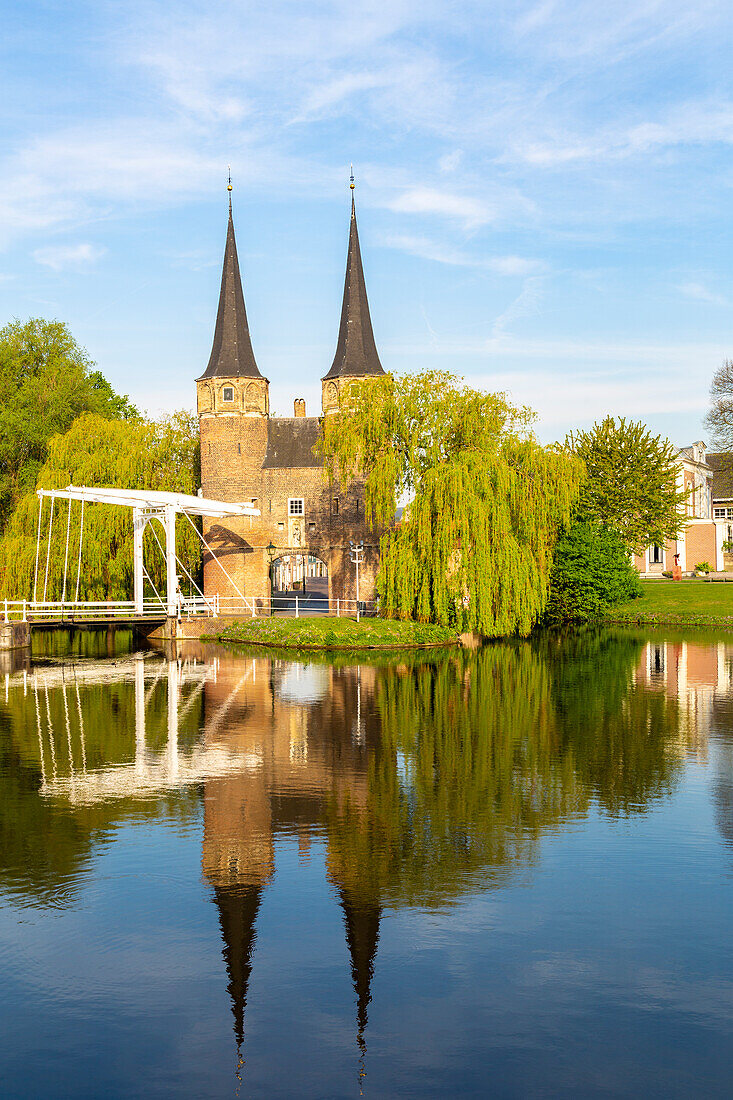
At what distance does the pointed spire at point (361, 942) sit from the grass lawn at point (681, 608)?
34.4 metres

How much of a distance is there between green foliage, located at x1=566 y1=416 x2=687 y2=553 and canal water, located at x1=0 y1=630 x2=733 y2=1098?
102 ft

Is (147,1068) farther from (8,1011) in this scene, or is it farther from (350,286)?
(350,286)

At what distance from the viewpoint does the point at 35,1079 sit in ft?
21.7

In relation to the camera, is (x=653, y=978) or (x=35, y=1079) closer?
(x=35, y=1079)

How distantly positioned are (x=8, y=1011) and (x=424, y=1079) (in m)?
3.21

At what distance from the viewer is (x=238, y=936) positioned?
343 inches

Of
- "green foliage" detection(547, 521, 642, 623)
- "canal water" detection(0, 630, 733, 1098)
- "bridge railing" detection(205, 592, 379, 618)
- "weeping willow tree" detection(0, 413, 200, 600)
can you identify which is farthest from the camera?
"green foliage" detection(547, 521, 642, 623)

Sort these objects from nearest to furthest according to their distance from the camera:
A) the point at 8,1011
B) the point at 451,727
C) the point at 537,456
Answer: the point at 8,1011, the point at 451,727, the point at 537,456

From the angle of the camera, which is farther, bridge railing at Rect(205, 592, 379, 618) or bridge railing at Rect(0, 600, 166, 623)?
bridge railing at Rect(205, 592, 379, 618)

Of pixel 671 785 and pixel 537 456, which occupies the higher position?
pixel 537 456

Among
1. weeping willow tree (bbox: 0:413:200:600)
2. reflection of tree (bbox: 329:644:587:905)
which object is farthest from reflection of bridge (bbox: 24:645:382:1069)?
weeping willow tree (bbox: 0:413:200:600)

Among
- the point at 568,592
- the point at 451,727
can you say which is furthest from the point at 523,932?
the point at 568,592

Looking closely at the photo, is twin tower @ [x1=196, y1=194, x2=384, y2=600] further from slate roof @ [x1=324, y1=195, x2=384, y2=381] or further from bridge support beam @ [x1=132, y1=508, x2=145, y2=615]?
bridge support beam @ [x1=132, y1=508, x2=145, y2=615]

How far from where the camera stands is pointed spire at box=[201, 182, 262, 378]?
1751 inches
